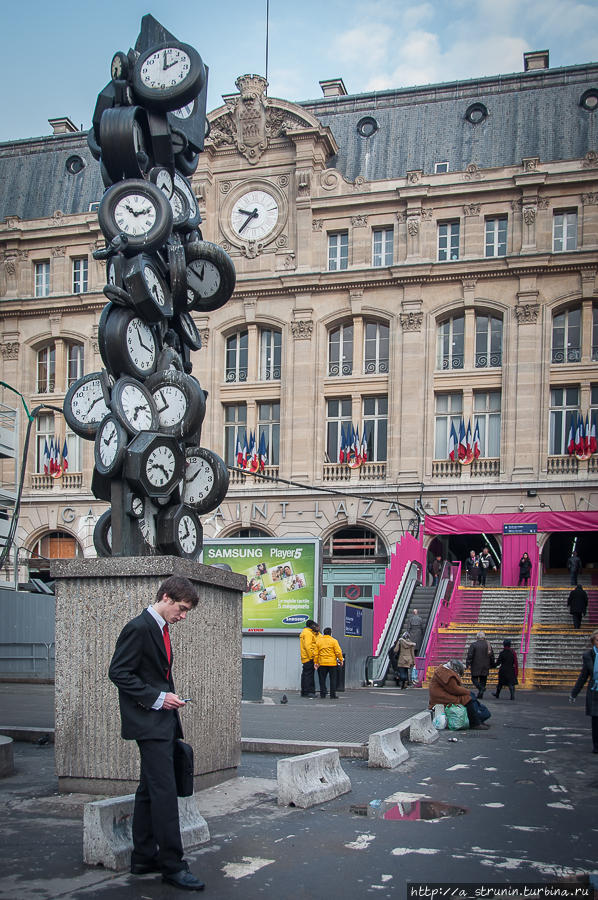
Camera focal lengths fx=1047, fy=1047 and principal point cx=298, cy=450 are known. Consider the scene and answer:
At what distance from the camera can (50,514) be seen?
48.1 metres

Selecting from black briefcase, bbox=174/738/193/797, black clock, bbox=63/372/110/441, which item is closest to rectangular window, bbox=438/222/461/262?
black clock, bbox=63/372/110/441

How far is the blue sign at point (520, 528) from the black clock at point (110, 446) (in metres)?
31.2

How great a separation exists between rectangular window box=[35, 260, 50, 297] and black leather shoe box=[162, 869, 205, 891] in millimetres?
46297

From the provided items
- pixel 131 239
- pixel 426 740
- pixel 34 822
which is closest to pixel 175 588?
pixel 34 822

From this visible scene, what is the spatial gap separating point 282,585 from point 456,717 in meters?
9.35

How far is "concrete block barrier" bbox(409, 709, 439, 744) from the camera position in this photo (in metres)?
15.3

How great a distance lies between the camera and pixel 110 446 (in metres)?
10.5

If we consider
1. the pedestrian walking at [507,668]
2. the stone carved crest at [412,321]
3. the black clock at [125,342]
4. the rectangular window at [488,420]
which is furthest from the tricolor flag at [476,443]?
the black clock at [125,342]

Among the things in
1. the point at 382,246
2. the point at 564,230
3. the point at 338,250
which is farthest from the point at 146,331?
the point at 338,250

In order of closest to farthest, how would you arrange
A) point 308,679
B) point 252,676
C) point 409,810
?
point 409,810 < point 252,676 < point 308,679

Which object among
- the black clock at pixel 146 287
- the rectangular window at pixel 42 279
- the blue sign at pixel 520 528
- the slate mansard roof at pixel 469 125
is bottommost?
the blue sign at pixel 520 528

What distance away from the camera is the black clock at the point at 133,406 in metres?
10.5

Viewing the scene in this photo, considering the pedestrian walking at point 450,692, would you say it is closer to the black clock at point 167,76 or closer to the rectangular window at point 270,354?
the black clock at point 167,76

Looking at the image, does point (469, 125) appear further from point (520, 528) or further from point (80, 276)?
point (80, 276)
